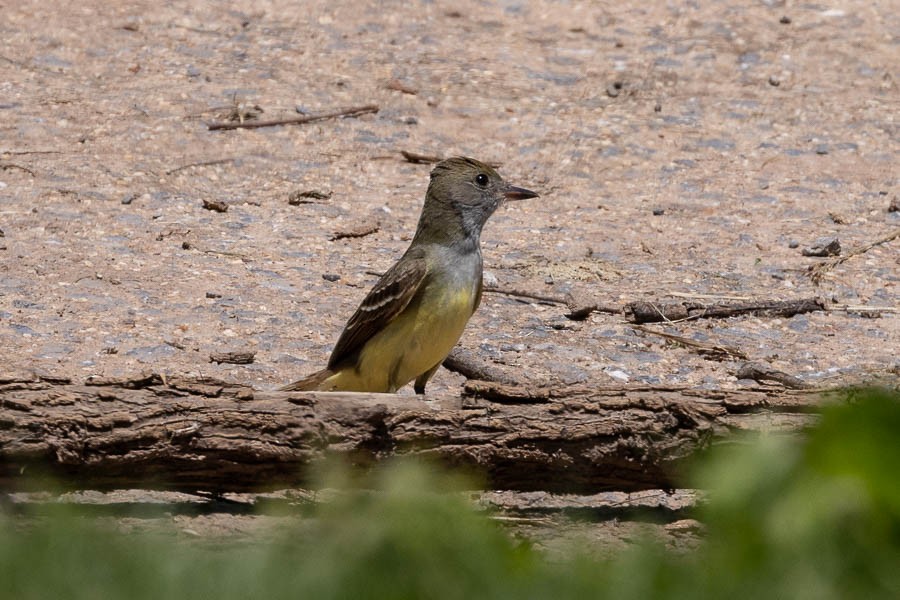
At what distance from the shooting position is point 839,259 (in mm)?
10312

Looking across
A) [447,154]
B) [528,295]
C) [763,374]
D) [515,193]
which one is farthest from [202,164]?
[763,374]

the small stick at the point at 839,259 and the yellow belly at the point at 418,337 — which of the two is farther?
the small stick at the point at 839,259

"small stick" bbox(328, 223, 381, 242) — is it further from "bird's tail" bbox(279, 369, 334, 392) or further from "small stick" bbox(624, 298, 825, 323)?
"bird's tail" bbox(279, 369, 334, 392)

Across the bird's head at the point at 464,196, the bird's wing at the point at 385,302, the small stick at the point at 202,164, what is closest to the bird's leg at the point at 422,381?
the bird's wing at the point at 385,302

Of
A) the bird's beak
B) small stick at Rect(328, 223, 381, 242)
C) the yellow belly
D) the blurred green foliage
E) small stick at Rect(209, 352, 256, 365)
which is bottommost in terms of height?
small stick at Rect(209, 352, 256, 365)

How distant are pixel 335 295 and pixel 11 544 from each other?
6653mm

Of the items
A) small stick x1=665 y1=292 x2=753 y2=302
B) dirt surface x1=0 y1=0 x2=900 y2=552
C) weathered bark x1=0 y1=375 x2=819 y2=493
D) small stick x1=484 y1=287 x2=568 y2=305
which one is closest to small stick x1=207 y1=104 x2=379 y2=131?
dirt surface x1=0 y1=0 x2=900 y2=552

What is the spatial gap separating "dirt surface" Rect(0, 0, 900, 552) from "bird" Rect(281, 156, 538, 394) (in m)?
0.71

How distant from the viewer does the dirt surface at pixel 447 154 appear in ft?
28.9

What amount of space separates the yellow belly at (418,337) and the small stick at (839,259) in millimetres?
3576

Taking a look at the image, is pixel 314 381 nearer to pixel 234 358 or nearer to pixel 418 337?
pixel 418 337

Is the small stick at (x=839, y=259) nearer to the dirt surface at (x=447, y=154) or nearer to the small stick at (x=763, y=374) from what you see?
the dirt surface at (x=447, y=154)

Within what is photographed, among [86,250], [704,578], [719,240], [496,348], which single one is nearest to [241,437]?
[704,578]

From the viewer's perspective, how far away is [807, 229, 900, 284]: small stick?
10.1 m
